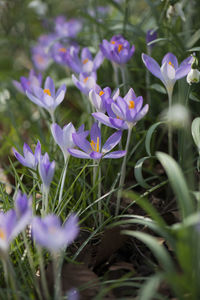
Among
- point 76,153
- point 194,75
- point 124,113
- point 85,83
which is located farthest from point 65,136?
point 194,75

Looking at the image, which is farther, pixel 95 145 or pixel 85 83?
pixel 85 83

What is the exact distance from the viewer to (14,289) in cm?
91

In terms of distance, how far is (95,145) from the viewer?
1.17 m

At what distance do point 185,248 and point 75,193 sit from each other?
0.67 metres

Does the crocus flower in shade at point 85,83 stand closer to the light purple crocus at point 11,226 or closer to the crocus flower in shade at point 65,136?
the crocus flower in shade at point 65,136

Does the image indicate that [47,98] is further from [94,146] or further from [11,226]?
[11,226]

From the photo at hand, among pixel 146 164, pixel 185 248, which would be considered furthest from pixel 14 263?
pixel 146 164

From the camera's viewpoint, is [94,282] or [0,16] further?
[0,16]

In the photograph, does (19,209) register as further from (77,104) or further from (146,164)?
(77,104)

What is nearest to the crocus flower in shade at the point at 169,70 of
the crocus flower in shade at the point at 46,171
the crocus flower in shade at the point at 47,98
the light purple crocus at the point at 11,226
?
the crocus flower in shade at the point at 47,98

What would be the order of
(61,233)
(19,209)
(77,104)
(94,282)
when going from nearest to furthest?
1. (61,233)
2. (19,209)
3. (94,282)
4. (77,104)

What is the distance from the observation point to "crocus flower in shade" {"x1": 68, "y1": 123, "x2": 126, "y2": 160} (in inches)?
43.1

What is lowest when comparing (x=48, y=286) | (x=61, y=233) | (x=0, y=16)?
(x=48, y=286)

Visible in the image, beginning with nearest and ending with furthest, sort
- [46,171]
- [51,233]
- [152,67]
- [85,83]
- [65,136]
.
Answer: [51,233] → [46,171] → [65,136] → [152,67] → [85,83]
